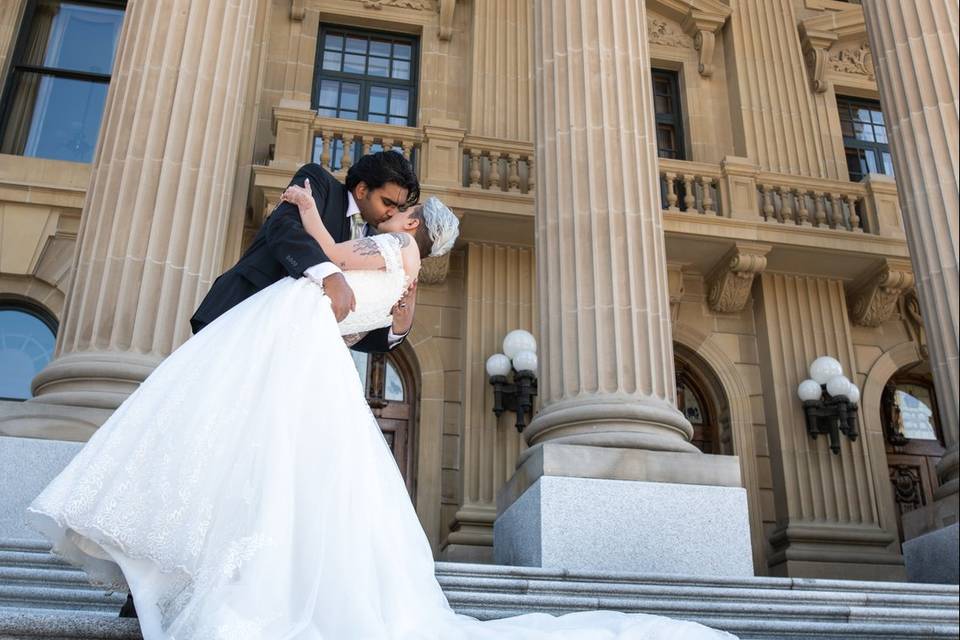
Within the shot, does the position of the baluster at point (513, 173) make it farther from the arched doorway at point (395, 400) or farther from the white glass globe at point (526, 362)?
A: the arched doorway at point (395, 400)

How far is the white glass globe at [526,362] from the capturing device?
1031cm

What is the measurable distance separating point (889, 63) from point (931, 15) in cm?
48

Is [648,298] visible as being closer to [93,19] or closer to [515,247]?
[515,247]

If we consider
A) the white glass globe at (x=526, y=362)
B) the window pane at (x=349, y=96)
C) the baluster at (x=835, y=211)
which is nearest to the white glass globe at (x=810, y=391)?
the baluster at (x=835, y=211)

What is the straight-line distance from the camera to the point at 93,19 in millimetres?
12602

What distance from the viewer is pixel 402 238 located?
3596 mm

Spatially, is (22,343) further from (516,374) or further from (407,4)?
(407,4)

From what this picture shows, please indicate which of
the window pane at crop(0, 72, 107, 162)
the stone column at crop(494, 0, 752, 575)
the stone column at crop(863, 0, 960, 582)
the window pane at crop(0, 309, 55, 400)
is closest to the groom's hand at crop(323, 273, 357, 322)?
the stone column at crop(494, 0, 752, 575)

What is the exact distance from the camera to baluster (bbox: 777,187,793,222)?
11969 mm

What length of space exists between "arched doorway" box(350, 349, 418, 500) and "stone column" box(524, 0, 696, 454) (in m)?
4.41

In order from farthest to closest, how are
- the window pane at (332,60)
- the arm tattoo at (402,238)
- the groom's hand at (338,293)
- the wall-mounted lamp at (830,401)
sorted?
the window pane at (332,60) < the wall-mounted lamp at (830,401) < the arm tattoo at (402,238) < the groom's hand at (338,293)

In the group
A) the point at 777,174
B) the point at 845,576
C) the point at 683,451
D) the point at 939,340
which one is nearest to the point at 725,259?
the point at 777,174

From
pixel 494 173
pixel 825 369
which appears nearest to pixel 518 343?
pixel 494 173

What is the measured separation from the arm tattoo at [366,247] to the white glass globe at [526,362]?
22.7 feet
